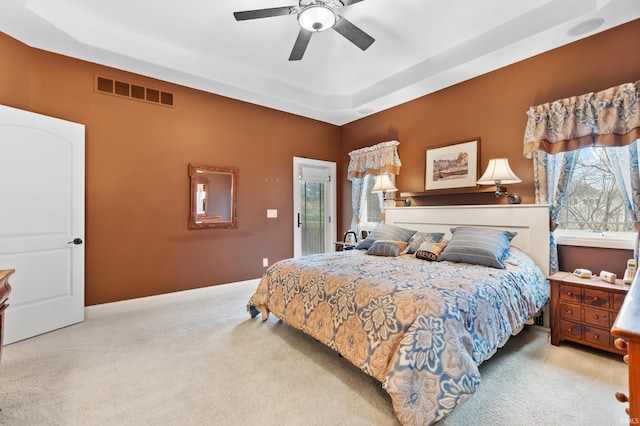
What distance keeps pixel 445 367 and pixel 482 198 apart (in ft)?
8.66

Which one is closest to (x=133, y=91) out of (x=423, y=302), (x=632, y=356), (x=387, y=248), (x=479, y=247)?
(x=387, y=248)

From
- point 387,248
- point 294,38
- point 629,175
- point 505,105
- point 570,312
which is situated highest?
point 294,38

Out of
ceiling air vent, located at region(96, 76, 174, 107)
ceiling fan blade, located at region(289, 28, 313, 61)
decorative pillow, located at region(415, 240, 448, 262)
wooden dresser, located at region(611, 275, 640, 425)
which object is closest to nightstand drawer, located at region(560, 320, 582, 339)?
decorative pillow, located at region(415, 240, 448, 262)

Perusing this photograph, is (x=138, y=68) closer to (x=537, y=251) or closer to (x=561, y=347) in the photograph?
(x=537, y=251)

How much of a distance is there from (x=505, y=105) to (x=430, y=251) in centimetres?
196

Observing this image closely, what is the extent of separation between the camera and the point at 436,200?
13.3 feet

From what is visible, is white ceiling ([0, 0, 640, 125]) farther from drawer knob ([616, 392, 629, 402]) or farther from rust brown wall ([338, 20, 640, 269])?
drawer knob ([616, 392, 629, 402])

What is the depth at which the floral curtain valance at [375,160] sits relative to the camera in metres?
4.52

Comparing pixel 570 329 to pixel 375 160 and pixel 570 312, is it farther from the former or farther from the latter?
pixel 375 160

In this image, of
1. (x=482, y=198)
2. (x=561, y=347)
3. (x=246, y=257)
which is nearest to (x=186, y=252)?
(x=246, y=257)

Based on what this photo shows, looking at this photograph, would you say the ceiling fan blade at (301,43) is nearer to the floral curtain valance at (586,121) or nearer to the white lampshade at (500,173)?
the white lampshade at (500,173)

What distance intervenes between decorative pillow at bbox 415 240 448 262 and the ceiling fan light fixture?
89.6 inches

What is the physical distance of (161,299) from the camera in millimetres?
3697

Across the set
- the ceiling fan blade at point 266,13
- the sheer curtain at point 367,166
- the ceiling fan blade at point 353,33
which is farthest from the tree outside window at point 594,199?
the ceiling fan blade at point 266,13
